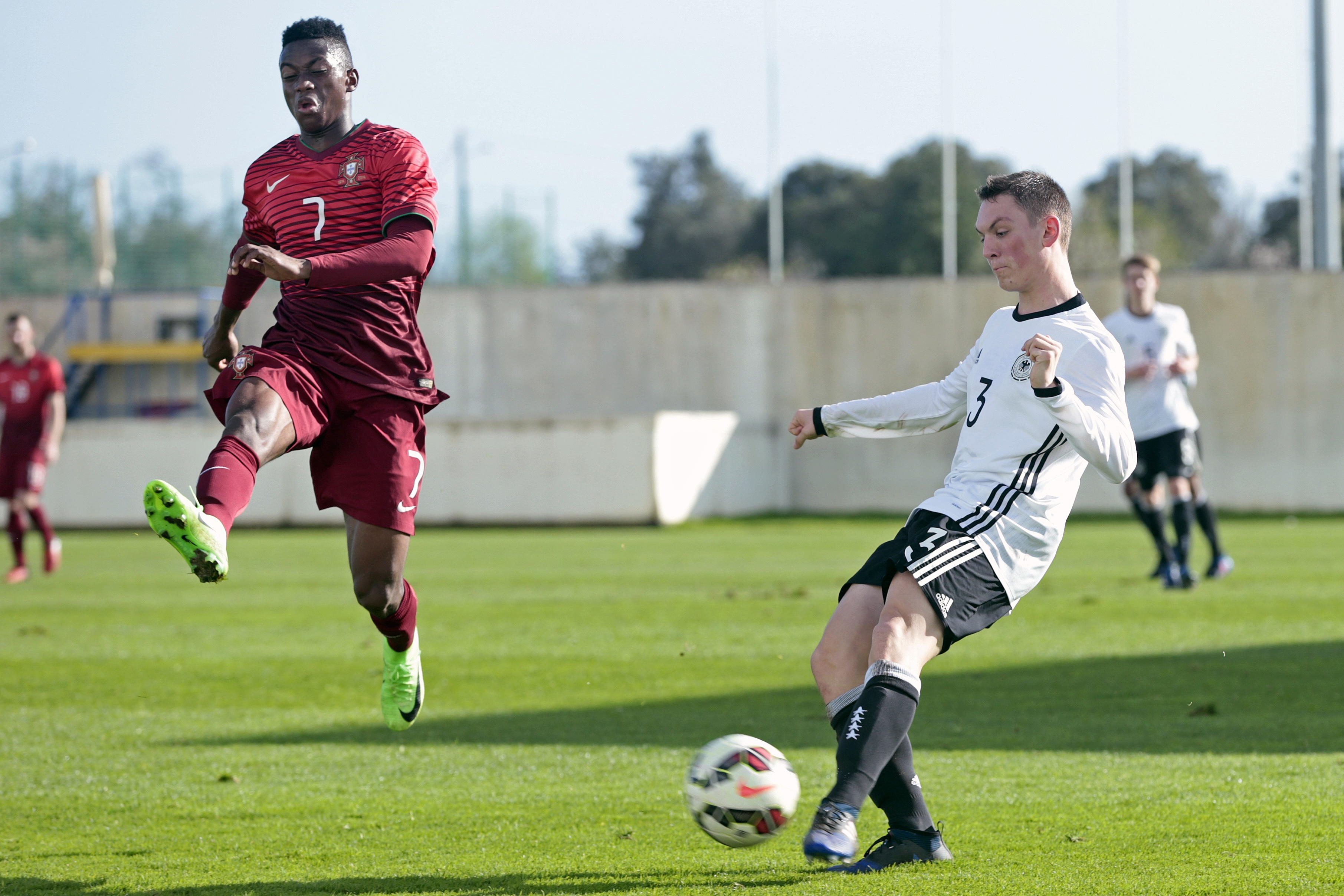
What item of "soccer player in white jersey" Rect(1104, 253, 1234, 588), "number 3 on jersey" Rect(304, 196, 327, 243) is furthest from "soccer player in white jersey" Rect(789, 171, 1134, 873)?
"soccer player in white jersey" Rect(1104, 253, 1234, 588)

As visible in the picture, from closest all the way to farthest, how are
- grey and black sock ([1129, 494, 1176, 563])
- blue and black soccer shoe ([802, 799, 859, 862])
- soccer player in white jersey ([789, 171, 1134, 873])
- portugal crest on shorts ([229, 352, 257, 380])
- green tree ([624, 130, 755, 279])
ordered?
1. blue and black soccer shoe ([802, 799, 859, 862])
2. soccer player in white jersey ([789, 171, 1134, 873])
3. portugal crest on shorts ([229, 352, 257, 380])
4. grey and black sock ([1129, 494, 1176, 563])
5. green tree ([624, 130, 755, 279])

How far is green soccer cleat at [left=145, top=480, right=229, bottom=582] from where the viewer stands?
407 centimetres

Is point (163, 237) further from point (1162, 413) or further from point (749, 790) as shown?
point (749, 790)

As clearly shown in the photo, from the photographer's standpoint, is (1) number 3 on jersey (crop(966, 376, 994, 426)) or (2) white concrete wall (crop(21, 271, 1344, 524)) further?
(2) white concrete wall (crop(21, 271, 1344, 524))

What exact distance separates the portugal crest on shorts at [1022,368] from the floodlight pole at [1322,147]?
25640 millimetres

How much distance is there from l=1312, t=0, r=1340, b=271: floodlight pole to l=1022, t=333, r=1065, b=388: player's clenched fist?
85.1ft

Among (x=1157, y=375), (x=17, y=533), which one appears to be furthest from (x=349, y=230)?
(x=17, y=533)

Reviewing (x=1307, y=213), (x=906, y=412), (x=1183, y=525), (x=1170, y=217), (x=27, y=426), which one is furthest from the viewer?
(x=1170, y=217)

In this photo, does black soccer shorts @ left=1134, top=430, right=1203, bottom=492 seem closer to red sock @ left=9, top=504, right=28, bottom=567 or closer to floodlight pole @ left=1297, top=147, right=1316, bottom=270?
red sock @ left=9, top=504, right=28, bottom=567

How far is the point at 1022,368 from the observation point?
4172 mm

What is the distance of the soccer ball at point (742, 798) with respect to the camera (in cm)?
409

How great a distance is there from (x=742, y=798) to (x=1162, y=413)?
9298mm

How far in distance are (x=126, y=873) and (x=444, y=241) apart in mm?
32810

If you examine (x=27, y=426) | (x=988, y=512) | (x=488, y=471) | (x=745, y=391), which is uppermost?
(x=988, y=512)
